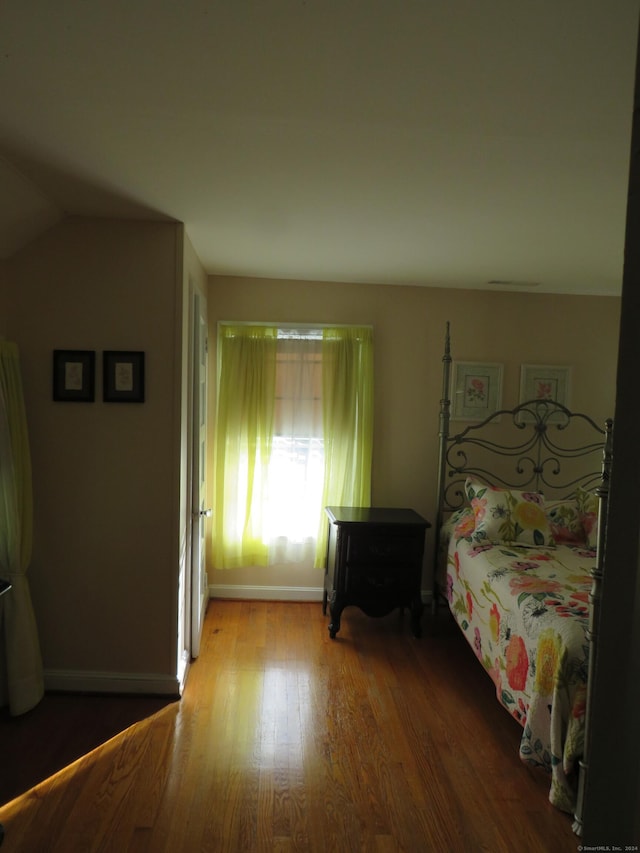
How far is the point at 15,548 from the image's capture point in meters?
2.39

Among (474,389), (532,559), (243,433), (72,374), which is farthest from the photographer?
(474,389)

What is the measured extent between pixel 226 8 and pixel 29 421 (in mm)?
2054

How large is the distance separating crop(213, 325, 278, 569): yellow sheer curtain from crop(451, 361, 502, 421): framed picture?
1.36m

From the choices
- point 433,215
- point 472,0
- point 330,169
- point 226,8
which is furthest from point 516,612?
point 226,8

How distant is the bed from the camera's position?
1.91 metres

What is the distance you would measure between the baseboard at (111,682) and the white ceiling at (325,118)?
208 centimetres

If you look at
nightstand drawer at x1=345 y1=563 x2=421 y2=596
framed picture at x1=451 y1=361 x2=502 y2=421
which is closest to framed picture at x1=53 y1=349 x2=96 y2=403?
nightstand drawer at x1=345 y1=563 x2=421 y2=596

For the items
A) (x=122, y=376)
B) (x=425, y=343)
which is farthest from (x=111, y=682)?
(x=425, y=343)

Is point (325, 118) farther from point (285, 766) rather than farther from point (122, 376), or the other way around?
point (285, 766)

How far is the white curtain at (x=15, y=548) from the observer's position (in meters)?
2.37

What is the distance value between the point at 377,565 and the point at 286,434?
3.73ft

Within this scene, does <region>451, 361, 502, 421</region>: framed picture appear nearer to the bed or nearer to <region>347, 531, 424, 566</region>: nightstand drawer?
the bed

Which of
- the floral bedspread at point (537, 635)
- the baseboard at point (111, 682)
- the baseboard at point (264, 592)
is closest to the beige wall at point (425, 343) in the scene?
the baseboard at point (264, 592)

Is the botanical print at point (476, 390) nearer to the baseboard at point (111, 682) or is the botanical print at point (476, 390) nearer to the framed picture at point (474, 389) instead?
the framed picture at point (474, 389)
